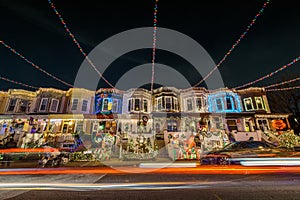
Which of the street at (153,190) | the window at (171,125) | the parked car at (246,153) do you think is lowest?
the street at (153,190)

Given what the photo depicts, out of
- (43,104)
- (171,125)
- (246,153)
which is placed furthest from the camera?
(43,104)

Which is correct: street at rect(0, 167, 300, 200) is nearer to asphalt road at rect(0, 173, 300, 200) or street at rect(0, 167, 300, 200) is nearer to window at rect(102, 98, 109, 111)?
asphalt road at rect(0, 173, 300, 200)

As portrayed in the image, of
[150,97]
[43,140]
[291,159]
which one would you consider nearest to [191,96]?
[150,97]

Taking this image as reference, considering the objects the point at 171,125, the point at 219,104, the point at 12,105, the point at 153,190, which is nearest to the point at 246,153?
the point at 153,190

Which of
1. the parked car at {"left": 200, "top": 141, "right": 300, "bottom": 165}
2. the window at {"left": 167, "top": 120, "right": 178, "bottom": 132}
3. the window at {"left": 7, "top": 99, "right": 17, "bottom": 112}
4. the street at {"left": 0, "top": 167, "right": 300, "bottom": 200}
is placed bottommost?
the street at {"left": 0, "top": 167, "right": 300, "bottom": 200}

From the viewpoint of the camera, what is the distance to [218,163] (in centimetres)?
684

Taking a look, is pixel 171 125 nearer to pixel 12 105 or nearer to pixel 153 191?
pixel 153 191

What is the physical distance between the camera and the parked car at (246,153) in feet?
21.9

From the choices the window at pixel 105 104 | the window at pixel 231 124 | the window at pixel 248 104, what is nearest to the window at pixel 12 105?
the window at pixel 105 104

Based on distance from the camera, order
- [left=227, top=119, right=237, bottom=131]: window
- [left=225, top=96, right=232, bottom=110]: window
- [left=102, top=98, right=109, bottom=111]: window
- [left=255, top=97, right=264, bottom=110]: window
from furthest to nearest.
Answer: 1. [left=102, top=98, right=109, bottom=111]: window
2. [left=255, top=97, right=264, bottom=110]: window
3. [left=225, top=96, right=232, bottom=110]: window
4. [left=227, top=119, right=237, bottom=131]: window

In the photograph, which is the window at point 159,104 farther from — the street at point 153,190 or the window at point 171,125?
the street at point 153,190

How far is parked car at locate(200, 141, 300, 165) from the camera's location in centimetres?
667

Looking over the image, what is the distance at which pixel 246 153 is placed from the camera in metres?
6.79

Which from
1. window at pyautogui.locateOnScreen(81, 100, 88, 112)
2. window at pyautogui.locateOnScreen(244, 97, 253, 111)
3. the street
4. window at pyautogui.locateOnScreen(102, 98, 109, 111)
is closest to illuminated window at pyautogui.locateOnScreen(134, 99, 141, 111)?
window at pyautogui.locateOnScreen(102, 98, 109, 111)
